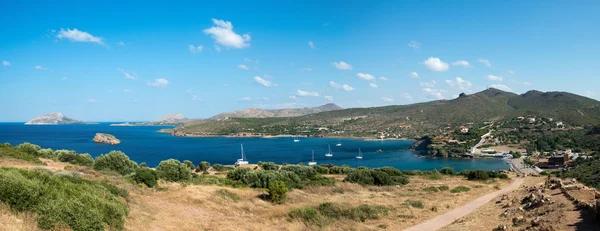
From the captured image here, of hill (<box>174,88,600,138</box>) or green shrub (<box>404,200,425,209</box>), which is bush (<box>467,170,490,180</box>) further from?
hill (<box>174,88,600,138</box>)

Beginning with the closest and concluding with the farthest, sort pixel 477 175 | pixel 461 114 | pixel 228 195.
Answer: pixel 228 195, pixel 477 175, pixel 461 114

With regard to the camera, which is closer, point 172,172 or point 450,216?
point 450,216

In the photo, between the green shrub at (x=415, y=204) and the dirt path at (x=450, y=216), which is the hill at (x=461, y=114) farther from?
the green shrub at (x=415, y=204)

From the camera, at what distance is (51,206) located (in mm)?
9469

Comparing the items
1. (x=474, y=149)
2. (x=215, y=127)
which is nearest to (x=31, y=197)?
(x=474, y=149)

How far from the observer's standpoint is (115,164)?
2894cm

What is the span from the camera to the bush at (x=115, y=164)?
1105 inches

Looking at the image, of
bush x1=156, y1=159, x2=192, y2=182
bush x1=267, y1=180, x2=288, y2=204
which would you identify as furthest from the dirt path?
bush x1=156, y1=159, x2=192, y2=182

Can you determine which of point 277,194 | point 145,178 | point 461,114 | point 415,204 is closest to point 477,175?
point 415,204

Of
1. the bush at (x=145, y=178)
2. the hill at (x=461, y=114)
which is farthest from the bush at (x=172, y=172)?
the hill at (x=461, y=114)

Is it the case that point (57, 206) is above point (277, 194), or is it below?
above

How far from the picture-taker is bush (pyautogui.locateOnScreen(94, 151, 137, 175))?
28062mm

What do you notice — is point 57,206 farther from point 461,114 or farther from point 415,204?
point 461,114

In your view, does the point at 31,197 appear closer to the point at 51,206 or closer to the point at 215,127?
the point at 51,206
